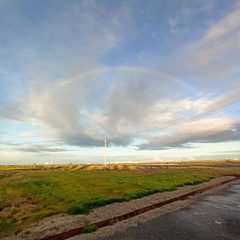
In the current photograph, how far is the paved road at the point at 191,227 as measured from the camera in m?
8.34

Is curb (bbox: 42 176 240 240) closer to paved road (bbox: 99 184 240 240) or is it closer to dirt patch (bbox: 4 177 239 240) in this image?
dirt patch (bbox: 4 177 239 240)

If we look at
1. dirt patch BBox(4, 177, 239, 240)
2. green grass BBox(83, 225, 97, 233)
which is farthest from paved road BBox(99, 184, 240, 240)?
green grass BBox(83, 225, 97, 233)

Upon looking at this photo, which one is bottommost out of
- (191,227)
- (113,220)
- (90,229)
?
(191,227)

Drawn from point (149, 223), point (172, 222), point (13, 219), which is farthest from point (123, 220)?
point (13, 219)

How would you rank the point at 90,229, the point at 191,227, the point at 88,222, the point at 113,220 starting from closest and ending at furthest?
the point at 90,229 → the point at 191,227 → the point at 88,222 → the point at 113,220

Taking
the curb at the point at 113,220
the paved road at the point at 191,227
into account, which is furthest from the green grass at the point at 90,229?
the paved road at the point at 191,227

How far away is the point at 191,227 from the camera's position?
9.52 meters

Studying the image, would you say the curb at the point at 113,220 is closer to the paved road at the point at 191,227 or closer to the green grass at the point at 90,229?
the green grass at the point at 90,229

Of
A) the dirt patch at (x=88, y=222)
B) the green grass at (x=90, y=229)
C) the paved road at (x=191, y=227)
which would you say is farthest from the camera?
the green grass at (x=90, y=229)

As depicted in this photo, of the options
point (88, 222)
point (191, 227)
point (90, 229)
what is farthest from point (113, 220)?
point (191, 227)

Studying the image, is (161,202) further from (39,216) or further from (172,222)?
(39,216)

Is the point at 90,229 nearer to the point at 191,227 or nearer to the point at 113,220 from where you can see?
the point at 113,220

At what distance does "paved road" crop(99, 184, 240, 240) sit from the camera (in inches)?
328

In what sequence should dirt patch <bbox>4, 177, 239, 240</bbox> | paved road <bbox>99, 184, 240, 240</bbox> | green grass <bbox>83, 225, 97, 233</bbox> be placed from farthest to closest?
1. green grass <bbox>83, 225, 97, 233</bbox>
2. dirt patch <bbox>4, 177, 239, 240</bbox>
3. paved road <bbox>99, 184, 240, 240</bbox>
